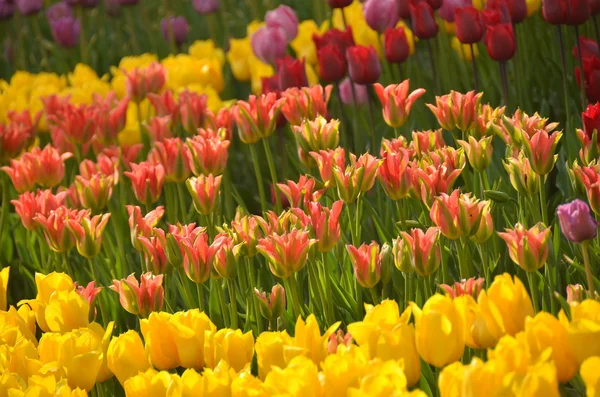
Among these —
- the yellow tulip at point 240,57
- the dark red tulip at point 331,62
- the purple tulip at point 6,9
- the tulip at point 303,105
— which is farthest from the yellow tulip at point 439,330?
the purple tulip at point 6,9

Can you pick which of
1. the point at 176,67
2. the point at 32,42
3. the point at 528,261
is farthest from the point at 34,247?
the point at 32,42

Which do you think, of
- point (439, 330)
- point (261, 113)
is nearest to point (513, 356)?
point (439, 330)

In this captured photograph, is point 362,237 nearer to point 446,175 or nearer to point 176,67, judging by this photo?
point 446,175

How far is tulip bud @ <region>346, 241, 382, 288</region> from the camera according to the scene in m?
2.10

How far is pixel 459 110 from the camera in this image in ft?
8.53

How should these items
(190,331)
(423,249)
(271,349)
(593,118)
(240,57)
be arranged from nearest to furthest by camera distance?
(271,349), (190,331), (423,249), (593,118), (240,57)

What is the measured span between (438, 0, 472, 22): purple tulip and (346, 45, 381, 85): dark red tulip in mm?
616

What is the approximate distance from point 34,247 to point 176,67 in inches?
52.2

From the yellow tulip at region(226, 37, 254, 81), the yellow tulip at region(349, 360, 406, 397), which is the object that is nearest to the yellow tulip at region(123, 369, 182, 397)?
the yellow tulip at region(349, 360, 406, 397)

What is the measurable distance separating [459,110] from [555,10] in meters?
0.63

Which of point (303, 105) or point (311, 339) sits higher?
point (303, 105)

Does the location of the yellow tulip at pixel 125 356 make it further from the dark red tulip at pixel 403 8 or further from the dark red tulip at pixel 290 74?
the dark red tulip at pixel 403 8

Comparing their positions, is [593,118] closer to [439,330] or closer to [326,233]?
[326,233]

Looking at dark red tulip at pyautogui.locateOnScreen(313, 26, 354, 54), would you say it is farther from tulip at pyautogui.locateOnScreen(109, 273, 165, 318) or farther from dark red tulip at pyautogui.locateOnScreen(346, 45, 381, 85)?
tulip at pyautogui.locateOnScreen(109, 273, 165, 318)
